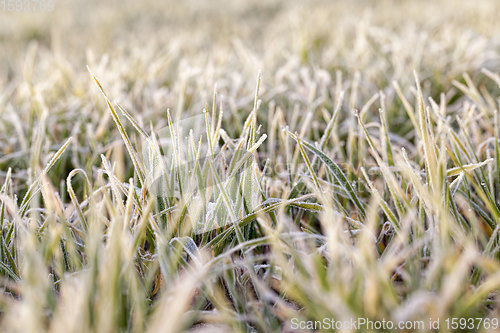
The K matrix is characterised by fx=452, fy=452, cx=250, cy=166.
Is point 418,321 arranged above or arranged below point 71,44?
below

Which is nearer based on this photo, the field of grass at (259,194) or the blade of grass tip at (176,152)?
the field of grass at (259,194)

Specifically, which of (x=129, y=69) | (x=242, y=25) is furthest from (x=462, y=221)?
(x=242, y=25)

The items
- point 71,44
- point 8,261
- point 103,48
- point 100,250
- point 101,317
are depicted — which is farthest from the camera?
point 71,44

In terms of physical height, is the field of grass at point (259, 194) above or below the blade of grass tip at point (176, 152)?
below

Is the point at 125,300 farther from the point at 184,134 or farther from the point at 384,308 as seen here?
the point at 184,134

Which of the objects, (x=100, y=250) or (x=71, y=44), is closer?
(x=100, y=250)

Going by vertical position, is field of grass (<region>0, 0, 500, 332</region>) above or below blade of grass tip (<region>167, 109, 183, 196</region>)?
below

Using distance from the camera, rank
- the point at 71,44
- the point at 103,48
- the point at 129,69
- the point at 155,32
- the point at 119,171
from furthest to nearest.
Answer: the point at 155,32 < the point at 71,44 < the point at 103,48 < the point at 129,69 < the point at 119,171

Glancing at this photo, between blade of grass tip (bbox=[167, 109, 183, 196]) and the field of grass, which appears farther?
blade of grass tip (bbox=[167, 109, 183, 196])
